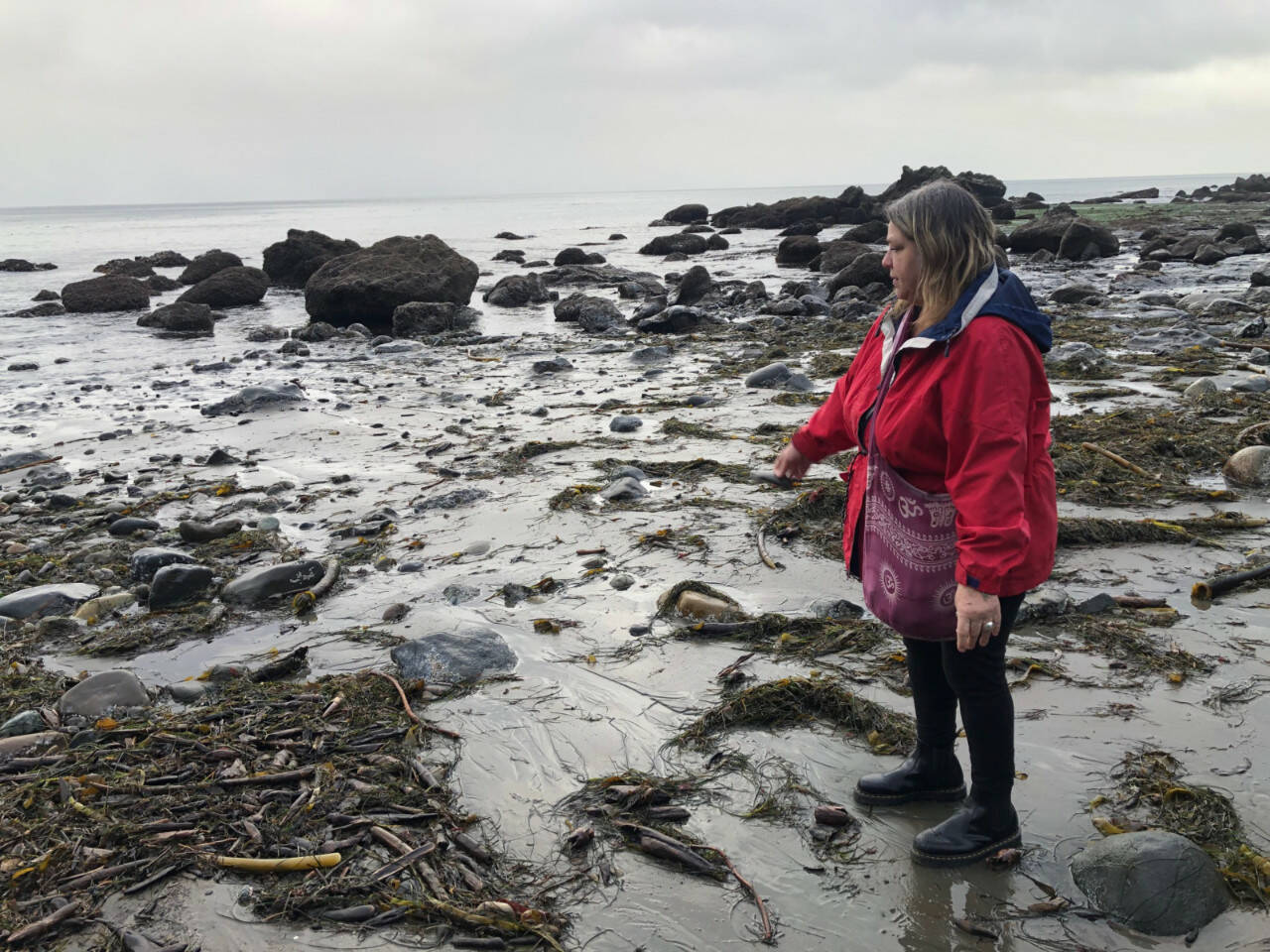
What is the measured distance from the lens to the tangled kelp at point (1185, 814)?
2.69 meters

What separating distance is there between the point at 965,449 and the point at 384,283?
17.8 metres

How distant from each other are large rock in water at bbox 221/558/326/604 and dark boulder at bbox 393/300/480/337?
12583mm

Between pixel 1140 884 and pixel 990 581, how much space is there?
1056 mm

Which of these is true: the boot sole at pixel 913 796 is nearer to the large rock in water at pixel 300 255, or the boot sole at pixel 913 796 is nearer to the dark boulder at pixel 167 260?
the large rock in water at pixel 300 255

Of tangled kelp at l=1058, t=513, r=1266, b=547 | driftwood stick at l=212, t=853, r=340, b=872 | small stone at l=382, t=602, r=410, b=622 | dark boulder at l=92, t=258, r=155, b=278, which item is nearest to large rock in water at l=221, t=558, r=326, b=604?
small stone at l=382, t=602, r=410, b=622

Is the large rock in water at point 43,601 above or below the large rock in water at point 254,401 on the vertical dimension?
below

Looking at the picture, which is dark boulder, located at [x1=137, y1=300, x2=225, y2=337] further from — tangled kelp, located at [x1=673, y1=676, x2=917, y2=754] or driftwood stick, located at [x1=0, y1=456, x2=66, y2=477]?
tangled kelp, located at [x1=673, y1=676, x2=917, y2=754]

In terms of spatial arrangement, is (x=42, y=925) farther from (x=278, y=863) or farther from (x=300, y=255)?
(x=300, y=255)

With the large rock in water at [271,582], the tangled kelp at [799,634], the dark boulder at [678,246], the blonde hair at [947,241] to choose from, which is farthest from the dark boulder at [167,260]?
the blonde hair at [947,241]

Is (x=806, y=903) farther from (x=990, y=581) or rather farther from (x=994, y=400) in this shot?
(x=994, y=400)

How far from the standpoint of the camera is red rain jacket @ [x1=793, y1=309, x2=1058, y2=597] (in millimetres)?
2410

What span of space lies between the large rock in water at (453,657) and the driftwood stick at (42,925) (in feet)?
5.64

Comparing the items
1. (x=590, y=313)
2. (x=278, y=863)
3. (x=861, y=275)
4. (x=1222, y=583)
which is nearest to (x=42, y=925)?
(x=278, y=863)

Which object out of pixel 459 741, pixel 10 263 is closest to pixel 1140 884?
pixel 459 741
